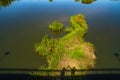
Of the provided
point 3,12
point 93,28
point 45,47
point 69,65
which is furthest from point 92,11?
point 69,65

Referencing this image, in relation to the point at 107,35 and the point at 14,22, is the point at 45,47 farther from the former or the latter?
the point at 14,22

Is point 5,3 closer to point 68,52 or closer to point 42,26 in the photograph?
point 42,26

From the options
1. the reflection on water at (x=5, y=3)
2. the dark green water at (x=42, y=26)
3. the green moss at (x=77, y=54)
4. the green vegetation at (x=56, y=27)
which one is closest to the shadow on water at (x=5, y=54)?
the dark green water at (x=42, y=26)

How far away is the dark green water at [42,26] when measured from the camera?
19188 millimetres

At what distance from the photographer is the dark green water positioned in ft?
63.0

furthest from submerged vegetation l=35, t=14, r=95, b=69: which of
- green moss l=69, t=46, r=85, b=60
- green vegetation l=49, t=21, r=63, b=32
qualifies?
green vegetation l=49, t=21, r=63, b=32

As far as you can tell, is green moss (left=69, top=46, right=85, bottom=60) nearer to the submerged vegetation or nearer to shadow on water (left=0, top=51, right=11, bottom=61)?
the submerged vegetation

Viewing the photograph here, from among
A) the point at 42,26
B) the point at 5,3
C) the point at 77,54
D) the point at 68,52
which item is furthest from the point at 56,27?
the point at 5,3

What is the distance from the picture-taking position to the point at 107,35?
2361cm

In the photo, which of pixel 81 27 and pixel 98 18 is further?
pixel 98 18

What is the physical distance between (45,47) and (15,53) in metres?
2.80

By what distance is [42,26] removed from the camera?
26562mm

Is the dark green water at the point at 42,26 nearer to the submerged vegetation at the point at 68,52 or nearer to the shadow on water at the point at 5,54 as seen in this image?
the shadow on water at the point at 5,54

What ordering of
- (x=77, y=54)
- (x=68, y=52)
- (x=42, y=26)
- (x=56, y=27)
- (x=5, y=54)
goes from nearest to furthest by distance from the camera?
(x=77, y=54) → (x=68, y=52) → (x=5, y=54) → (x=56, y=27) → (x=42, y=26)
